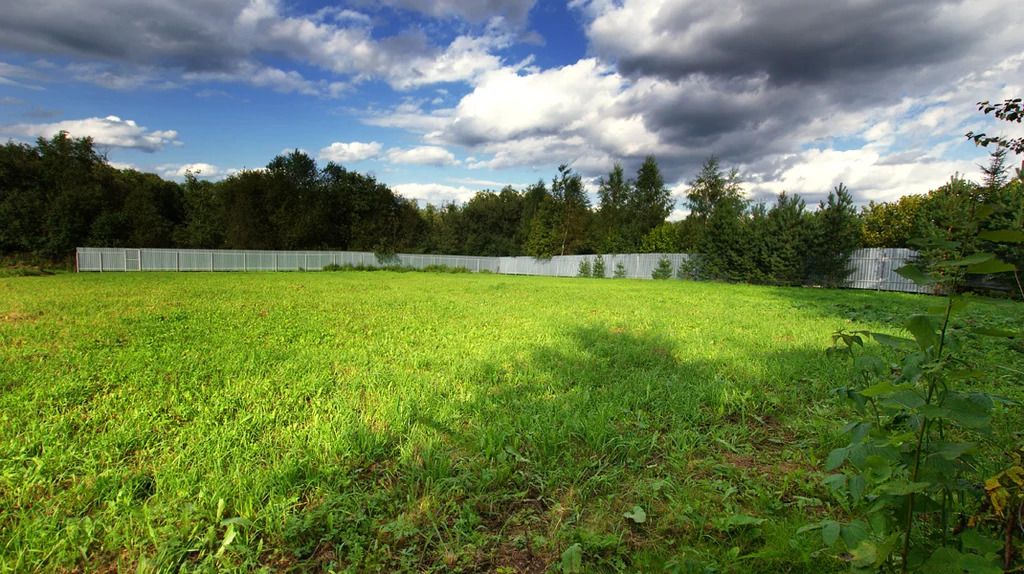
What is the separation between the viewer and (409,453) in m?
2.23

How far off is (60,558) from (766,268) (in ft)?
69.5

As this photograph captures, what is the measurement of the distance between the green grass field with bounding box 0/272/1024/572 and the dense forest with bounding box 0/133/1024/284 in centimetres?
1515

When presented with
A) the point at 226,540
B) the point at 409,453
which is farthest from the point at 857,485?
the point at 226,540

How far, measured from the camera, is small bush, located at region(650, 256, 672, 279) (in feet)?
79.6

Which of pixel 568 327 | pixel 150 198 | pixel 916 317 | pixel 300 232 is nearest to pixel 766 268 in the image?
pixel 568 327

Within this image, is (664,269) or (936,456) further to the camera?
(664,269)

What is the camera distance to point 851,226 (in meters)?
16.7

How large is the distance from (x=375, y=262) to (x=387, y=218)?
21.7 feet

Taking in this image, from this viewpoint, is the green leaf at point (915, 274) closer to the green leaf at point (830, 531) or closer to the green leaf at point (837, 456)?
the green leaf at point (837, 456)

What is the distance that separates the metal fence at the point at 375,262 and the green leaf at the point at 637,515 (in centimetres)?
1882

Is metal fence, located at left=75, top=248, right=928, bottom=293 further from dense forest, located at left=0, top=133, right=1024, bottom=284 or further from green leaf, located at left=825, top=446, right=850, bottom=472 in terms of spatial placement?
green leaf, located at left=825, top=446, right=850, bottom=472

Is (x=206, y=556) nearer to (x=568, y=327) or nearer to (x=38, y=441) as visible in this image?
(x=38, y=441)

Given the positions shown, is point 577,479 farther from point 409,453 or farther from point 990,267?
point 990,267

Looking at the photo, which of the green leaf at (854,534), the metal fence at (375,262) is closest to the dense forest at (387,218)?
the metal fence at (375,262)
